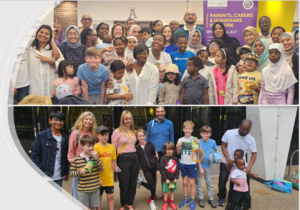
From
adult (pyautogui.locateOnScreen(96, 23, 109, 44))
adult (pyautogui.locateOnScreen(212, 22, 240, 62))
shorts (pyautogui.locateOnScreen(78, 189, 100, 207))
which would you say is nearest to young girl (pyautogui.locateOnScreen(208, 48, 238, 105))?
adult (pyautogui.locateOnScreen(212, 22, 240, 62))

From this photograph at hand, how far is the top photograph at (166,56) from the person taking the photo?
269 cm

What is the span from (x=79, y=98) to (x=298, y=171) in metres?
2.36

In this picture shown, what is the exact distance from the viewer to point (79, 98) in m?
2.70

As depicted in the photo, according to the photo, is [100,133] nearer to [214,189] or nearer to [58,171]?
[58,171]

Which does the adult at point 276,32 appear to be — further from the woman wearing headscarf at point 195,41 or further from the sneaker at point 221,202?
the sneaker at point 221,202

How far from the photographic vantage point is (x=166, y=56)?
2.74 m

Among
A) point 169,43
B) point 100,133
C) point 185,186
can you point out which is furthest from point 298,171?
point 100,133

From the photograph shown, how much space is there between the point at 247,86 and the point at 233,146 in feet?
2.09

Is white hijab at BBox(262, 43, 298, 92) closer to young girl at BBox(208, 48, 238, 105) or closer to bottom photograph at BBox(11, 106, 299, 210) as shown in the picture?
bottom photograph at BBox(11, 106, 299, 210)

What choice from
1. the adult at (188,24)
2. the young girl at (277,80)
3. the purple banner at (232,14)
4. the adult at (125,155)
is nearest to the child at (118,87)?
the adult at (125,155)

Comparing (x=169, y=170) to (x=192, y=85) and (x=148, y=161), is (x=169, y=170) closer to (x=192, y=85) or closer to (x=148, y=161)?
(x=148, y=161)

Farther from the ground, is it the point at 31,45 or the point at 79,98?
the point at 31,45

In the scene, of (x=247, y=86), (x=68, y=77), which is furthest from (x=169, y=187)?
(x=68, y=77)

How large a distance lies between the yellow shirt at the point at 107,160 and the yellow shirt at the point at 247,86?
55.4 inches
